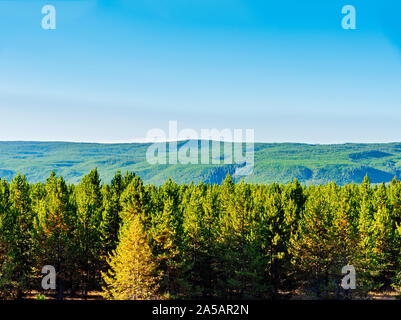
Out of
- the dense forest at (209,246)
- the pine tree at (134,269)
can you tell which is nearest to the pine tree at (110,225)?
the dense forest at (209,246)

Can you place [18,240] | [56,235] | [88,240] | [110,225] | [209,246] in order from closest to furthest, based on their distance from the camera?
[18,240] → [56,235] → [88,240] → [209,246] → [110,225]

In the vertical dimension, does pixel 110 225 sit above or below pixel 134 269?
above

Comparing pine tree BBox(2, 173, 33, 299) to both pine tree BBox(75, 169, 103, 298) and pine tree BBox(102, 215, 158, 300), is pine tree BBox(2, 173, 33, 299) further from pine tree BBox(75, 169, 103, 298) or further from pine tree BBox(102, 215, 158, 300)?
pine tree BBox(102, 215, 158, 300)

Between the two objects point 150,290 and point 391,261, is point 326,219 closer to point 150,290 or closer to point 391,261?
point 391,261

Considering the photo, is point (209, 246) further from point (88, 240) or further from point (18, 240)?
point (18, 240)

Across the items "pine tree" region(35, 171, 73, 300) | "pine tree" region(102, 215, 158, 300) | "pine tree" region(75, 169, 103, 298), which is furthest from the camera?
"pine tree" region(75, 169, 103, 298)

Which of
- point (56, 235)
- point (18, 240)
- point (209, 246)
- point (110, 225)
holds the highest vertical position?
point (110, 225)

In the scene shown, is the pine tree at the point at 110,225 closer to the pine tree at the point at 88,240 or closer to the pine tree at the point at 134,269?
the pine tree at the point at 88,240

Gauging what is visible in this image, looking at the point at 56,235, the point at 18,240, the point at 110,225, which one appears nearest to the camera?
the point at 18,240

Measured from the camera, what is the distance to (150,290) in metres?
40.4

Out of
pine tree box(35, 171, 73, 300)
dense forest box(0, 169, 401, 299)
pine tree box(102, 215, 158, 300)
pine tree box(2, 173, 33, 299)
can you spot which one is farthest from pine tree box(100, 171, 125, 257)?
pine tree box(102, 215, 158, 300)

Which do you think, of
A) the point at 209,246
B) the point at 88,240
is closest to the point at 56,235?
the point at 88,240
